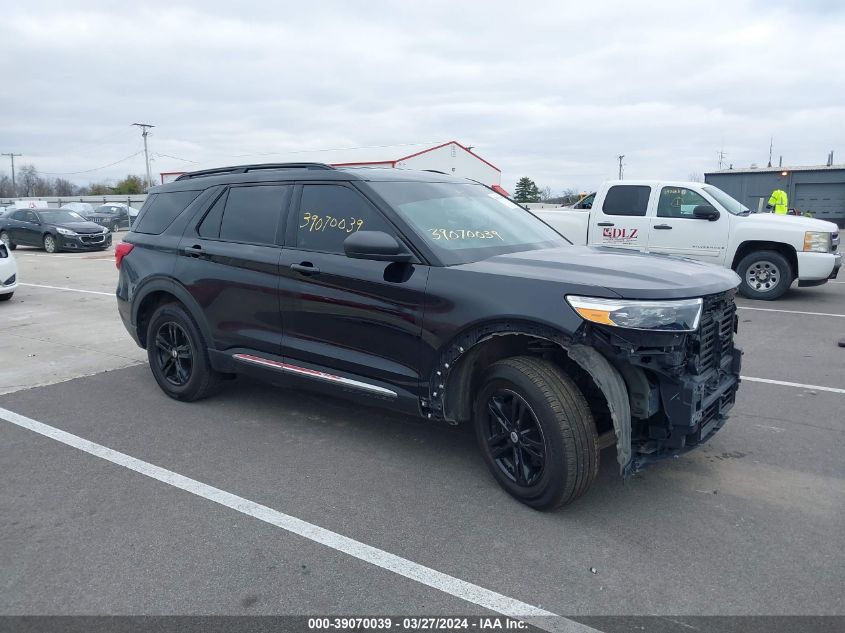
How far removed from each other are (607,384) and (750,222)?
8.68 meters

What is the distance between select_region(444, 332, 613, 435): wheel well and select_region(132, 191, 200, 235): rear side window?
2975 mm

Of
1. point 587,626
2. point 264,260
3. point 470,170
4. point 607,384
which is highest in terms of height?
point 470,170

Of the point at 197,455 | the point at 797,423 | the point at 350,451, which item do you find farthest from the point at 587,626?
the point at 797,423

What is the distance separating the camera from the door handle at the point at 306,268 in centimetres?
439

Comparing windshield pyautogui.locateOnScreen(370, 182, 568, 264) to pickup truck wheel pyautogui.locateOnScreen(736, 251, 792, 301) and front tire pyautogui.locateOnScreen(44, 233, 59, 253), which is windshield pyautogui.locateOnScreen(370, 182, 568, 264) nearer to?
pickup truck wheel pyautogui.locateOnScreen(736, 251, 792, 301)

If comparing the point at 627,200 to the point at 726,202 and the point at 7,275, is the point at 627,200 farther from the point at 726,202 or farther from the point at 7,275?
the point at 7,275

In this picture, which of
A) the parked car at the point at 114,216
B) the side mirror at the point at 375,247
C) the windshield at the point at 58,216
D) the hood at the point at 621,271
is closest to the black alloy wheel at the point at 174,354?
the side mirror at the point at 375,247

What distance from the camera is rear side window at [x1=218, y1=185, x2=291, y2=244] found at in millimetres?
4816

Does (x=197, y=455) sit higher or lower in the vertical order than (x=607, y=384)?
lower

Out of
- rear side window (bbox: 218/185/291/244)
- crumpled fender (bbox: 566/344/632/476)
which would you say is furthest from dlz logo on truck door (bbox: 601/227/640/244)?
crumpled fender (bbox: 566/344/632/476)

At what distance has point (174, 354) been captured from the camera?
5457mm

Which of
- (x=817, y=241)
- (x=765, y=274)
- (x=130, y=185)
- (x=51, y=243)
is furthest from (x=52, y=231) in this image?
(x=130, y=185)

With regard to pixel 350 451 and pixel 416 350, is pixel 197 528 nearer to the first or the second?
pixel 350 451

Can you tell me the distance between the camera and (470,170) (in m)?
36.4
